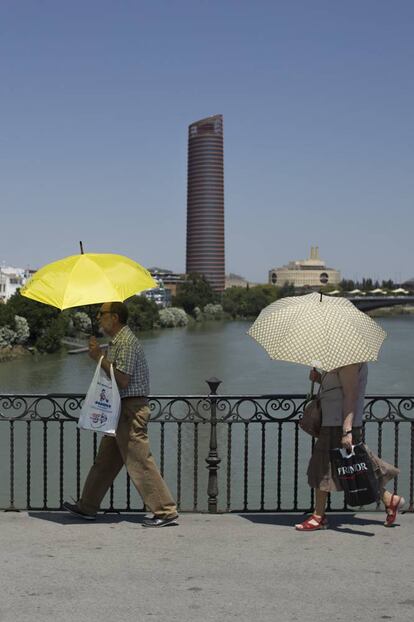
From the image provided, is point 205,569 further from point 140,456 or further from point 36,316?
point 36,316

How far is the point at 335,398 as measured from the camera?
5.32m

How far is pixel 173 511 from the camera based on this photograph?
5598 mm

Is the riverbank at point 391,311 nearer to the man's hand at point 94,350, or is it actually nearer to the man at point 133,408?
the man at point 133,408

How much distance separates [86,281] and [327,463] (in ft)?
6.52

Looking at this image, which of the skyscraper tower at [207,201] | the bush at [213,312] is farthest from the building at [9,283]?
the skyscraper tower at [207,201]

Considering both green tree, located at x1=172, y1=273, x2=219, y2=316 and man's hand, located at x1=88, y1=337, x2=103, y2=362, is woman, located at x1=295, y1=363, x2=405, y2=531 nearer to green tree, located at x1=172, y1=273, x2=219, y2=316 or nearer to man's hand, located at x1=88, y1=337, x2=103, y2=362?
man's hand, located at x1=88, y1=337, x2=103, y2=362

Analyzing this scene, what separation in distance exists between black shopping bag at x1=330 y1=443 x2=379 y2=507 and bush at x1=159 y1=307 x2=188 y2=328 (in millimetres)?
79003

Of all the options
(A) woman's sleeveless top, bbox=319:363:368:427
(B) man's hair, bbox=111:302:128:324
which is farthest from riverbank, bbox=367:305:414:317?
(B) man's hair, bbox=111:302:128:324

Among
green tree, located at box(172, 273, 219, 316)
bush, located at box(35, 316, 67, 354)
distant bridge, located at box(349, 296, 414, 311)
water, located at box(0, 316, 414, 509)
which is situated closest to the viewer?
water, located at box(0, 316, 414, 509)

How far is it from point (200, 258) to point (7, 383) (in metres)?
144

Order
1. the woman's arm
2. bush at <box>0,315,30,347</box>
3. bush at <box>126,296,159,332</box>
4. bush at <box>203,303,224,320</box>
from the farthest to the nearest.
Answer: bush at <box>203,303,224,320</box>
bush at <box>126,296,159,332</box>
bush at <box>0,315,30,347</box>
the woman's arm

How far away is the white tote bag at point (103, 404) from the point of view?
5395 millimetres

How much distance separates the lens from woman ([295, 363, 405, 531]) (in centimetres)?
523

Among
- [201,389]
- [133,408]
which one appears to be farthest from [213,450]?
[201,389]
